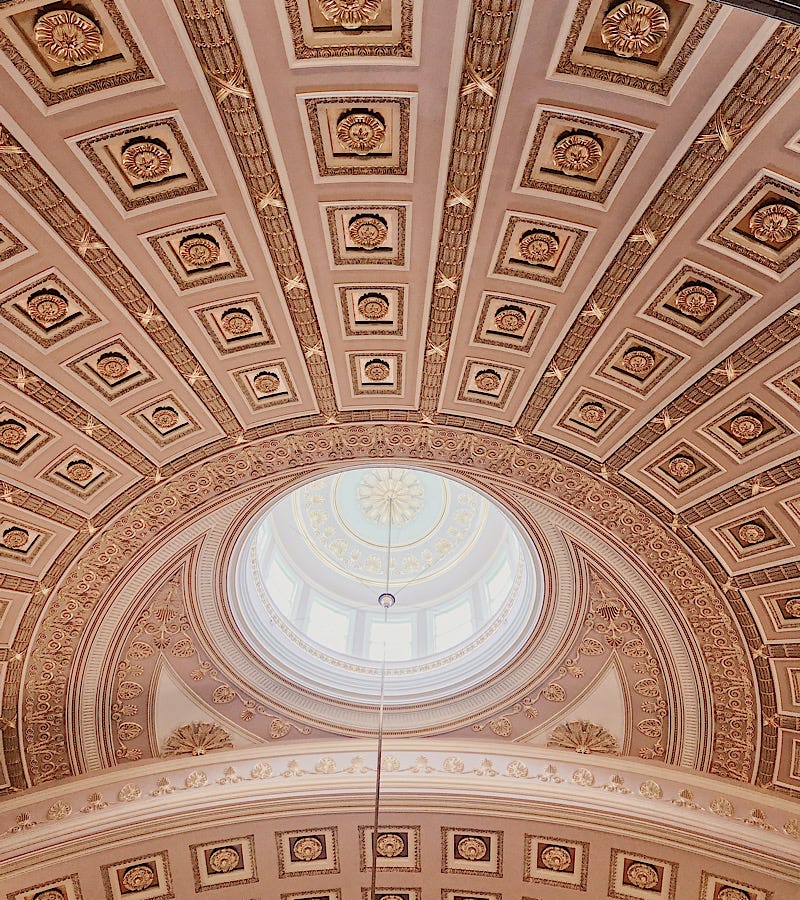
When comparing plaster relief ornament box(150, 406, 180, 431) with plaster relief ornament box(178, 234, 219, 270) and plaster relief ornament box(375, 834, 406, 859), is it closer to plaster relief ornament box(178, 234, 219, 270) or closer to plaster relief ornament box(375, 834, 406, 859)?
plaster relief ornament box(178, 234, 219, 270)

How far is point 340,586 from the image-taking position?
21.4 meters

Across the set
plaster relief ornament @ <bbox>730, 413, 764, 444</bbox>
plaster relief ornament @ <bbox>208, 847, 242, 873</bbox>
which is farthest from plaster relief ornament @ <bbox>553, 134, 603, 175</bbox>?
plaster relief ornament @ <bbox>208, 847, 242, 873</bbox>

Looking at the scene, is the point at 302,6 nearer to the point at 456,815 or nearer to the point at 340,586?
the point at 456,815

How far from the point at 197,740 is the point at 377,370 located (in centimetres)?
910

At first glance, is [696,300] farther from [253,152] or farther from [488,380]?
[253,152]

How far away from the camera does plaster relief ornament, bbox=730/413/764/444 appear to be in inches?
433

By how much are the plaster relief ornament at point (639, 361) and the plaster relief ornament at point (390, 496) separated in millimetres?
12534

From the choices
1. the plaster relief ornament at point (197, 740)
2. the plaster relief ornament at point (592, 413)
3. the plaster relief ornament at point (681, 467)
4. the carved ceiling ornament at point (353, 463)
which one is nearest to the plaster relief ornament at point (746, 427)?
the plaster relief ornament at point (681, 467)

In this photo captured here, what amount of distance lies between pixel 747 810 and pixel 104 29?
50.4ft

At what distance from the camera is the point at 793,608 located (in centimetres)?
1290

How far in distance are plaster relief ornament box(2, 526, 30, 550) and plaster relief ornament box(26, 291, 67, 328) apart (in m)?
4.08

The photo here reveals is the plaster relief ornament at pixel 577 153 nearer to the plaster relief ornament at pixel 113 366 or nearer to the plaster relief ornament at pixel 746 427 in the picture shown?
the plaster relief ornament at pixel 746 427

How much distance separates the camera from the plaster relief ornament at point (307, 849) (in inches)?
625

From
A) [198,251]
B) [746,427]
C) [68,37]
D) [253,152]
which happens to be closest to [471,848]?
[746,427]
